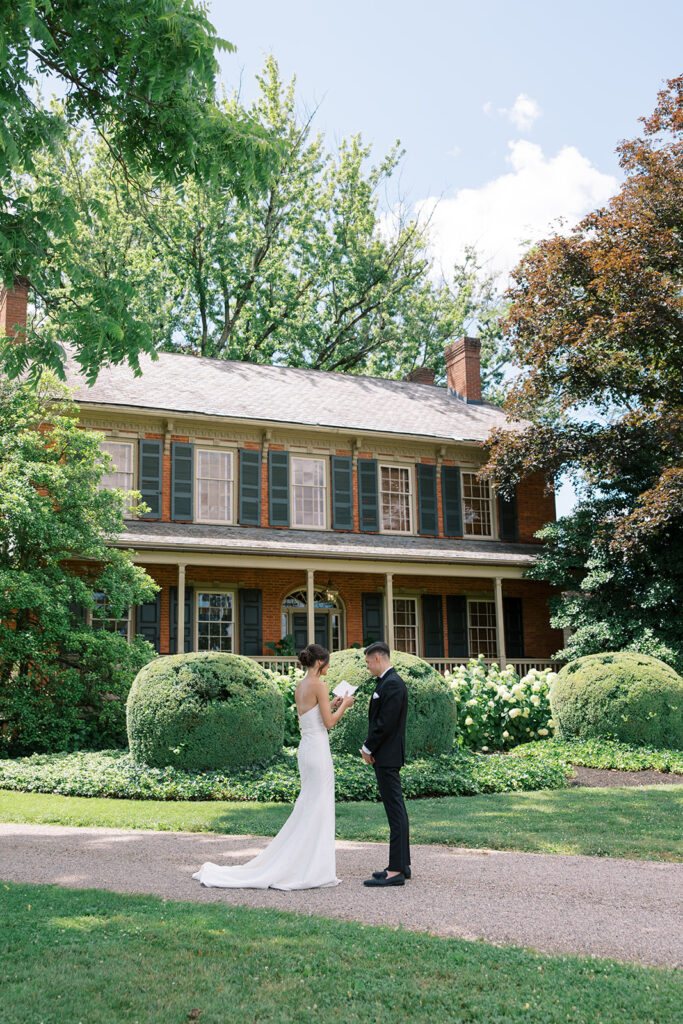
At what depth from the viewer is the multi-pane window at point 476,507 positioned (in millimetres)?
23078

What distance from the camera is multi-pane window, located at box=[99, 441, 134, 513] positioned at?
19719mm

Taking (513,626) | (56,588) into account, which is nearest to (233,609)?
(56,588)

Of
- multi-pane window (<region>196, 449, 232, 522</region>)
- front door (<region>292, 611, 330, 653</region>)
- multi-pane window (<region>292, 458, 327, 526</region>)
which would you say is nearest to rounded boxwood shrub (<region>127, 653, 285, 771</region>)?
multi-pane window (<region>196, 449, 232, 522</region>)

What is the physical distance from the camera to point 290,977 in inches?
168

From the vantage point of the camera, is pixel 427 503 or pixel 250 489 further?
pixel 427 503

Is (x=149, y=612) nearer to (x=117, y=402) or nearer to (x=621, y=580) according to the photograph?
(x=117, y=402)

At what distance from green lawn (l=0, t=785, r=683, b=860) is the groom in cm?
195

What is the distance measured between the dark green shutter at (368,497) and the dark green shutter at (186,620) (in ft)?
14.5

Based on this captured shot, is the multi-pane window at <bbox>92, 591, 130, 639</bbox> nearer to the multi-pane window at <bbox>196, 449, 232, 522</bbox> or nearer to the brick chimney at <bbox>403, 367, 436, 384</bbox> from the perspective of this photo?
the multi-pane window at <bbox>196, 449, 232, 522</bbox>

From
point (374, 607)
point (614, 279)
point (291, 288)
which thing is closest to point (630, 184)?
point (614, 279)

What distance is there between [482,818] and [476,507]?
47.1 ft

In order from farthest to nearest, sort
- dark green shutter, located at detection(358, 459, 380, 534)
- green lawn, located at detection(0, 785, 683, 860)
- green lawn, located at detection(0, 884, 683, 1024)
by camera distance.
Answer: dark green shutter, located at detection(358, 459, 380, 534) < green lawn, located at detection(0, 785, 683, 860) < green lawn, located at detection(0, 884, 683, 1024)

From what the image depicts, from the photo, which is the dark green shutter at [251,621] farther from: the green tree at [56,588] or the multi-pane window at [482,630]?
the multi-pane window at [482,630]

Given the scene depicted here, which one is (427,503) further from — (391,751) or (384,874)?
(384,874)
